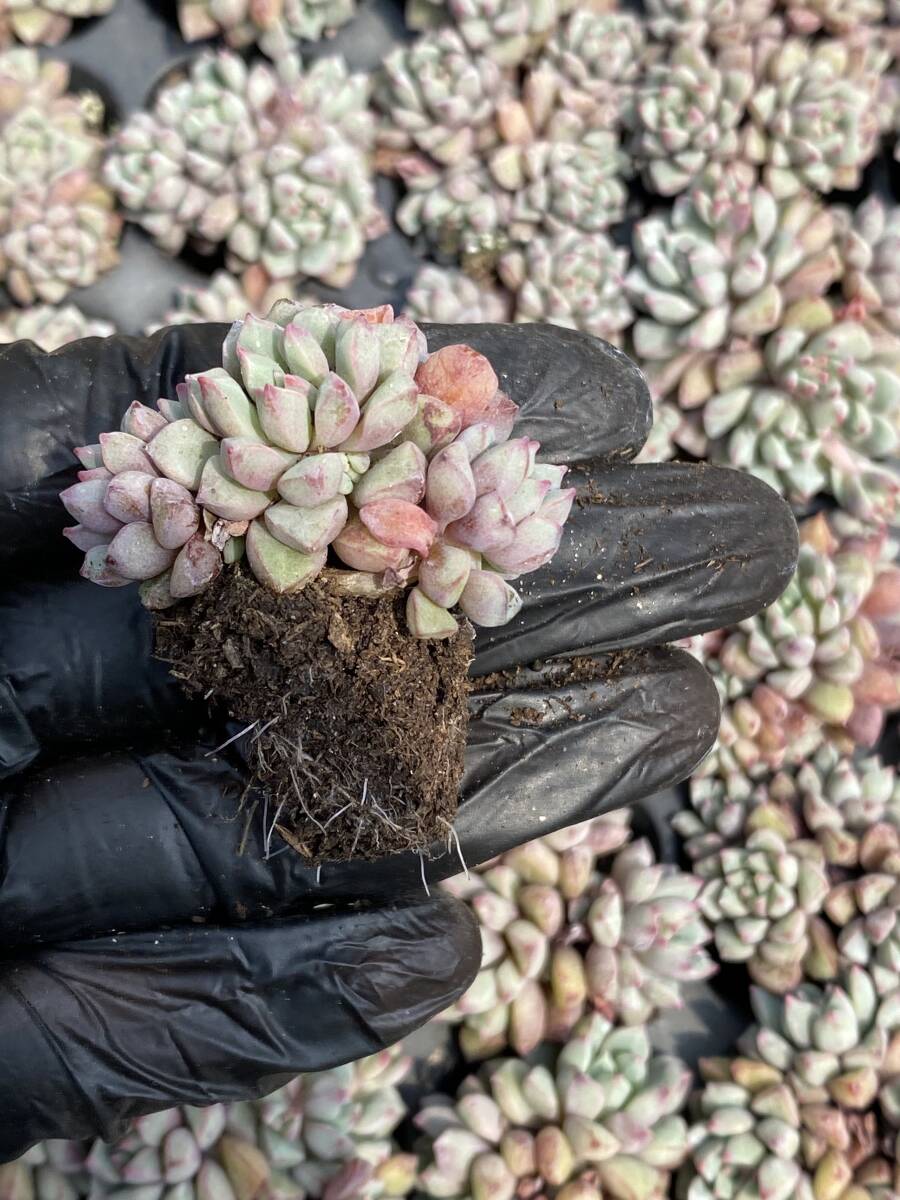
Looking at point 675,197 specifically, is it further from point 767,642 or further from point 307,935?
point 307,935

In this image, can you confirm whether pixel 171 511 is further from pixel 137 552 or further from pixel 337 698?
pixel 337 698

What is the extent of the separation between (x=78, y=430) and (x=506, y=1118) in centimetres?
164

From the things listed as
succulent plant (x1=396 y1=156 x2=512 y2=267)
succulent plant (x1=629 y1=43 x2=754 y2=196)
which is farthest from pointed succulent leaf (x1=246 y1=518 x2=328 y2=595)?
succulent plant (x1=629 y1=43 x2=754 y2=196)

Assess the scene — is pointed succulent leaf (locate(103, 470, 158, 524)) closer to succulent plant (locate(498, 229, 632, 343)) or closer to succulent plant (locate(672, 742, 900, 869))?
succulent plant (locate(498, 229, 632, 343))

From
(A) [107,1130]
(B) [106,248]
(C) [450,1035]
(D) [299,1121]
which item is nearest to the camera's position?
(A) [107,1130]

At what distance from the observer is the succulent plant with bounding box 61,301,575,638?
1.25 meters

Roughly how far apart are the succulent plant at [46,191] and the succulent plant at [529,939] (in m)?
1.72

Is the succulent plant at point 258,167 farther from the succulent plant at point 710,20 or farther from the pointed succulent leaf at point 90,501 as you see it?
the pointed succulent leaf at point 90,501

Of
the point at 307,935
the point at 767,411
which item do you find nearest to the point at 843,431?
the point at 767,411

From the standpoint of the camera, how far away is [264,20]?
→ 2504 mm

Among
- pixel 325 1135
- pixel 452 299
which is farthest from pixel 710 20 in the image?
pixel 325 1135

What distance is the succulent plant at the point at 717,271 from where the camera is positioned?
A: 7.89 ft

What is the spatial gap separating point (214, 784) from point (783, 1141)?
1422 millimetres

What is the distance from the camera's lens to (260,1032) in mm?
1654
